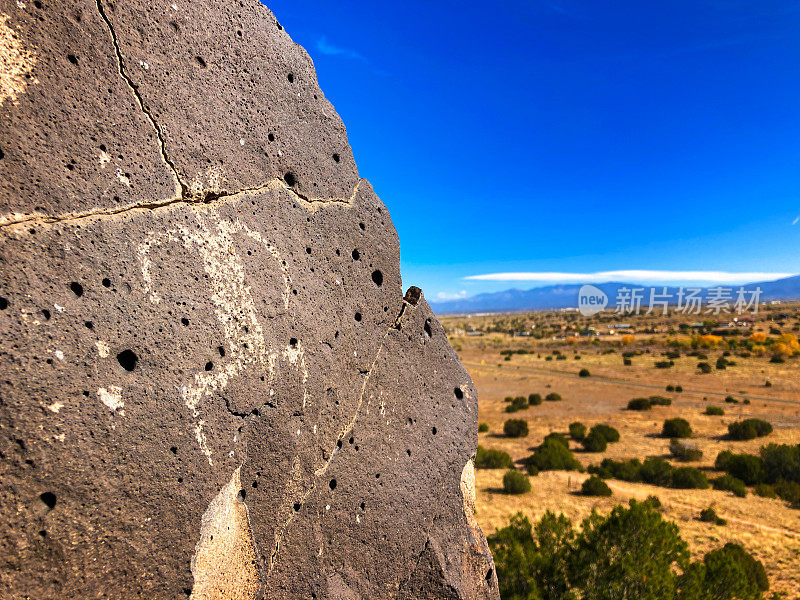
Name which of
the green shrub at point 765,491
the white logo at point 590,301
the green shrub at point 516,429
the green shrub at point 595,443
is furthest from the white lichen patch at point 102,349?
the white logo at point 590,301

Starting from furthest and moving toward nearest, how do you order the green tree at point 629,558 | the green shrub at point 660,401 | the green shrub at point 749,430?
the green shrub at point 660,401 < the green shrub at point 749,430 < the green tree at point 629,558

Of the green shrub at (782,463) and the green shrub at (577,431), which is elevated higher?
the green shrub at (782,463)

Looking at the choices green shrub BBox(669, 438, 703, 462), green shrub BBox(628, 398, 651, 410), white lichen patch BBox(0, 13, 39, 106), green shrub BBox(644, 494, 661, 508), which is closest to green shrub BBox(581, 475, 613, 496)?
green shrub BBox(644, 494, 661, 508)

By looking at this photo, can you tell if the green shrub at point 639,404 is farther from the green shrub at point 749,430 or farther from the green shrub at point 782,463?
the green shrub at point 782,463

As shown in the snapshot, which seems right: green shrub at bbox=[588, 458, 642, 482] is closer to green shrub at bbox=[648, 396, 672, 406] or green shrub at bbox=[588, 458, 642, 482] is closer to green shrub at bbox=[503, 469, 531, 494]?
green shrub at bbox=[503, 469, 531, 494]

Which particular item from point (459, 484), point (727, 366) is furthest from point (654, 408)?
point (459, 484)

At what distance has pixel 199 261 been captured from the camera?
2.34m

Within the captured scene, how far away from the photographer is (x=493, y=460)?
15375mm

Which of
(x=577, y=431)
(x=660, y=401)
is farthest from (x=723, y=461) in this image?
(x=660, y=401)

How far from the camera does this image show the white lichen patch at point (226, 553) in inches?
86.7

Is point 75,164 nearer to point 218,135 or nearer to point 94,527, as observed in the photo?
point 218,135

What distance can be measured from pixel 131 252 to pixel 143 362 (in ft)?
1.75

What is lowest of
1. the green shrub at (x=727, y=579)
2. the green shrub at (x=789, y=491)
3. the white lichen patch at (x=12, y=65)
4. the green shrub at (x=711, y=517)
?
the green shrub at (x=711, y=517)

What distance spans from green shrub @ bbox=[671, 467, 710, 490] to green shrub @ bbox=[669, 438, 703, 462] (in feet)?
7.28
